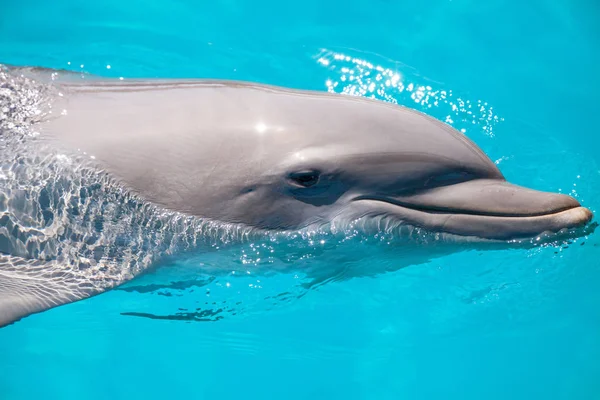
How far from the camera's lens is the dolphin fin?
4477 mm

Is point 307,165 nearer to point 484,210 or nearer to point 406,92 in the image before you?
point 484,210

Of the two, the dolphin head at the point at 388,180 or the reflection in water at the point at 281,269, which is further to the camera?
the reflection in water at the point at 281,269

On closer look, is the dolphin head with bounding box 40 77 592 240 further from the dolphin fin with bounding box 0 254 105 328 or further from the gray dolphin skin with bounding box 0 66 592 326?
the dolphin fin with bounding box 0 254 105 328

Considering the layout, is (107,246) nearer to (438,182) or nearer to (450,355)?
(438,182)

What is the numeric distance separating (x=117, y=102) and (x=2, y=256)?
1652mm

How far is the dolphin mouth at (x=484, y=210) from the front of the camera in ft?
14.3

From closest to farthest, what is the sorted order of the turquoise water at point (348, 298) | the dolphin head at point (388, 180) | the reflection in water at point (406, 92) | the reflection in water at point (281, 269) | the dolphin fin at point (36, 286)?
the dolphin head at point (388, 180)
the dolphin fin at point (36, 286)
the reflection in water at point (281, 269)
the turquoise water at point (348, 298)
the reflection in water at point (406, 92)

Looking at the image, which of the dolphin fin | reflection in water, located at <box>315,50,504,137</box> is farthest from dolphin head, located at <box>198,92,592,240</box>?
reflection in water, located at <box>315,50,504,137</box>

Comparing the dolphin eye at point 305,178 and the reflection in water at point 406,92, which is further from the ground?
the reflection in water at point 406,92

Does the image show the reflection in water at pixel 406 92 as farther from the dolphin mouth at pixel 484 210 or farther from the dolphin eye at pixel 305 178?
the dolphin eye at pixel 305 178

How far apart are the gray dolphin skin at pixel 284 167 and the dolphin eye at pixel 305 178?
0.04 ft

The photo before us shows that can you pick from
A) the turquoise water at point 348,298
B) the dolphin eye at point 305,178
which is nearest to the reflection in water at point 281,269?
the turquoise water at point 348,298

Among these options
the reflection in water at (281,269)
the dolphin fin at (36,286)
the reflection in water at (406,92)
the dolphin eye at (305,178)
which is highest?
the reflection in water at (406,92)

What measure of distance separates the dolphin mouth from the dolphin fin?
2.44m
